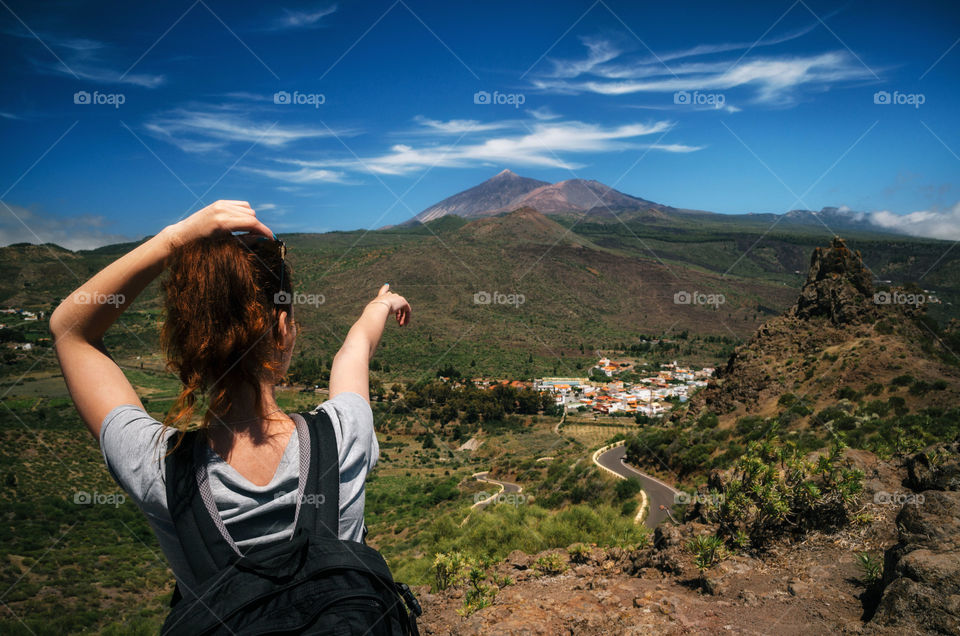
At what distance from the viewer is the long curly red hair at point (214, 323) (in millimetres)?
1086

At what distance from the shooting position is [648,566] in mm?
5152

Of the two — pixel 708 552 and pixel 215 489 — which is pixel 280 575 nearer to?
pixel 215 489

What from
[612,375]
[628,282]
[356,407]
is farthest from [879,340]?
[628,282]

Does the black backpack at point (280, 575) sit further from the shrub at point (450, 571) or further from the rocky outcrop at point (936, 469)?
the rocky outcrop at point (936, 469)

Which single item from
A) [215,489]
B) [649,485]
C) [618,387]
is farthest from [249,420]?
[618,387]

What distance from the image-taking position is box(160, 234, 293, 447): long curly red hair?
3.56 feet

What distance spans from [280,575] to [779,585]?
457 centimetres

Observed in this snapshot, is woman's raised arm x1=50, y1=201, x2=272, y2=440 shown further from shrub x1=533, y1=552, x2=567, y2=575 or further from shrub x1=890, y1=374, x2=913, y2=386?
shrub x1=890, y1=374, x2=913, y2=386

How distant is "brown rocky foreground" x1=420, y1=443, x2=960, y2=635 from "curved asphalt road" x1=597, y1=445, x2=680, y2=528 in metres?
4.56

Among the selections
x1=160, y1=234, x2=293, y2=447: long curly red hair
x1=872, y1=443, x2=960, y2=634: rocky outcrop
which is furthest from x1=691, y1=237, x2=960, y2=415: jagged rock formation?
x1=160, y1=234, x2=293, y2=447: long curly red hair

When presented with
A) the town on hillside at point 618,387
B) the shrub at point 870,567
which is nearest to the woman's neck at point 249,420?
the shrub at point 870,567

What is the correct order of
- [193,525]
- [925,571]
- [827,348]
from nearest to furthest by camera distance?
[193,525] → [925,571] → [827,348]

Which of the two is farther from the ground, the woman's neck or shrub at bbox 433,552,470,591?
the woman's neck

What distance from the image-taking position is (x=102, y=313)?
3.99ft
